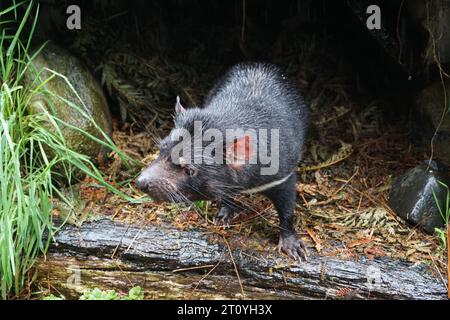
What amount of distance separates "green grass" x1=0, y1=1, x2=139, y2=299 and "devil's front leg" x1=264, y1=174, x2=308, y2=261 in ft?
4.45

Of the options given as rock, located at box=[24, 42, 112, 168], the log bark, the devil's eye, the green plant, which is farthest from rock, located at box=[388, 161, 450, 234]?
rock, located at box=[24, 42, 112, 168]

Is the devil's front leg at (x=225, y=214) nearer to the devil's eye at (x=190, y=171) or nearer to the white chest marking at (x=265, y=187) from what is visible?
the white chest marking at (x=265, y=187)

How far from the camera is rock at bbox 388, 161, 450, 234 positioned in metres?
4.60

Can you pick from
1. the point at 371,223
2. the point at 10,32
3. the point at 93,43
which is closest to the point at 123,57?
the point at 93,43

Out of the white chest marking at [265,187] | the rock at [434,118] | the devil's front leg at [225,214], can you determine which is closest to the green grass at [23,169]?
the devil's front leg at [225,214]

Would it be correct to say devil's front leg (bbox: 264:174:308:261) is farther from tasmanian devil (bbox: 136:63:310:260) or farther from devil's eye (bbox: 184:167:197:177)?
devil's eye (bbox: 184:167:197:177)

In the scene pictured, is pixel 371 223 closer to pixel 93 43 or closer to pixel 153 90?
pixel 153 90

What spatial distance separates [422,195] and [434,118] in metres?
0.96

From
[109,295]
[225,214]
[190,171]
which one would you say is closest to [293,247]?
[225,214]

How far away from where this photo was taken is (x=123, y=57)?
5703 millimetres

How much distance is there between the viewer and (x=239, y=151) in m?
3.93

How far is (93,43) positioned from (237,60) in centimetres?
154

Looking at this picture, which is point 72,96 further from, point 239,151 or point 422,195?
point 422,195
